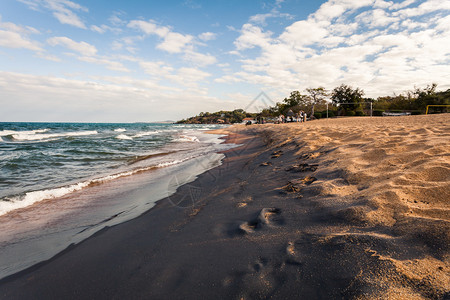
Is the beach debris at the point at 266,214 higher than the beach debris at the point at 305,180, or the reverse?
the beach debris at the point at 305,180

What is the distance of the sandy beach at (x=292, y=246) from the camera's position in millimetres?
1260

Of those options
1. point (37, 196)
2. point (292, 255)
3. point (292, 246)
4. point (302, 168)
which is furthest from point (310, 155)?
point (37, 196)

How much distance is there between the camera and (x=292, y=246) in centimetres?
169

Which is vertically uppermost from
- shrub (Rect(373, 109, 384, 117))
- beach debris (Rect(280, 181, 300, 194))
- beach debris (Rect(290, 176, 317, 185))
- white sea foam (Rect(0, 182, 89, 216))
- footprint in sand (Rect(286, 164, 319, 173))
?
shrub (Rect(373, 109, 384, 117))

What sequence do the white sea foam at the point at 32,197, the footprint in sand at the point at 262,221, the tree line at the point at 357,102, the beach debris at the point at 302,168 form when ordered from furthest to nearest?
the tree line at the point at 357,102 → the white sea foam at the point at 32,197 → the beach debris at the point at 302,168 → the footprint in sand at the point at 262,221

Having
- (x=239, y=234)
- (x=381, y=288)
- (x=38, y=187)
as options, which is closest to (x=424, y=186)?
(x=381, y=288)

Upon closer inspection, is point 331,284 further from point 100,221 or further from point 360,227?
point 100,221

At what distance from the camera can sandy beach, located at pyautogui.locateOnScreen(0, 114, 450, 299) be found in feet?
4.13

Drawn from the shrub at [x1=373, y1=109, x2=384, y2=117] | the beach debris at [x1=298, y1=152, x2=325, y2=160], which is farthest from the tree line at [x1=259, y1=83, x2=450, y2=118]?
the beach debris at [x1=298, y1=152, x2=325, y2=160]

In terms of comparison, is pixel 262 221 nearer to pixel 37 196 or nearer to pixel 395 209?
pixel 395 209

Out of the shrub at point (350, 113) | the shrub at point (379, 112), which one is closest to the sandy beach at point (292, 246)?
the shrub at point (379, 112)

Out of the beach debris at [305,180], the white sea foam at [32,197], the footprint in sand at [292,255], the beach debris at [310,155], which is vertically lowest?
the white sea foam at [32,197]

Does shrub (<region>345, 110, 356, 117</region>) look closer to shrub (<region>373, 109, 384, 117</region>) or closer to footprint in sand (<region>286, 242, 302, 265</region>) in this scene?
shrub (<region>373, 109, 384, 117</region>)

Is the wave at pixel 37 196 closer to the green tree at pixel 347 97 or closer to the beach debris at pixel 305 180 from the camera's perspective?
the beach debris at pixel 305 180
